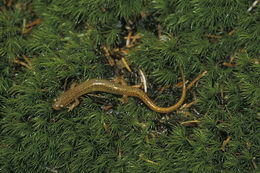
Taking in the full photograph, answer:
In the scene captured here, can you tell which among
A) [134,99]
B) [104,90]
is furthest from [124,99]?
[104,90]

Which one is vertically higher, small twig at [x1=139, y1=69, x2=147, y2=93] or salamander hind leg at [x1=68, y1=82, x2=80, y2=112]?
small twig at [x1=139, y1=69, x2=147, y2=93]

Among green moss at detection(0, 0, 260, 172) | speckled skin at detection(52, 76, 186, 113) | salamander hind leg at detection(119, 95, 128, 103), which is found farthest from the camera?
salamander hind leg at detection(119, 95, 128, 103)

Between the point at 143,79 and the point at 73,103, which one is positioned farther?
the point at 143,79

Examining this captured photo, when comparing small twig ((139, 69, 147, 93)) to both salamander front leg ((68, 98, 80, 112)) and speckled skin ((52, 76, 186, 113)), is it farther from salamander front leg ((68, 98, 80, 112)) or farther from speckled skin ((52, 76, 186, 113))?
salamander front leg ((68, 98, 80, 112))

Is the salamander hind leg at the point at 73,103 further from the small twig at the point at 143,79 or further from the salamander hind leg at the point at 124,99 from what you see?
the small twig at the point at 143,79

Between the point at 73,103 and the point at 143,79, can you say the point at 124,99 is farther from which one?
the point at 73,103

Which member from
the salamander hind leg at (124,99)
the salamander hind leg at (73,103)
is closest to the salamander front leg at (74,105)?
the salamander hind leg at (73,103)

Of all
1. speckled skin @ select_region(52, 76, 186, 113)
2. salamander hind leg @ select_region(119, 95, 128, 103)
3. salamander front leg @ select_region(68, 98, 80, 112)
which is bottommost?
salamander front leg @ select_region(68, 98, 80, 112)

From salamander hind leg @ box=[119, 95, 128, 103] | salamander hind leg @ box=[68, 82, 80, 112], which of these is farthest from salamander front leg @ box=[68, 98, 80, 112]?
salamander hind leg @ box=[119, 95, 128, 103]

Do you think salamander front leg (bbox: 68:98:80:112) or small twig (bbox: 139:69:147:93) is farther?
small twig (bbox: 139:69:147:93)
